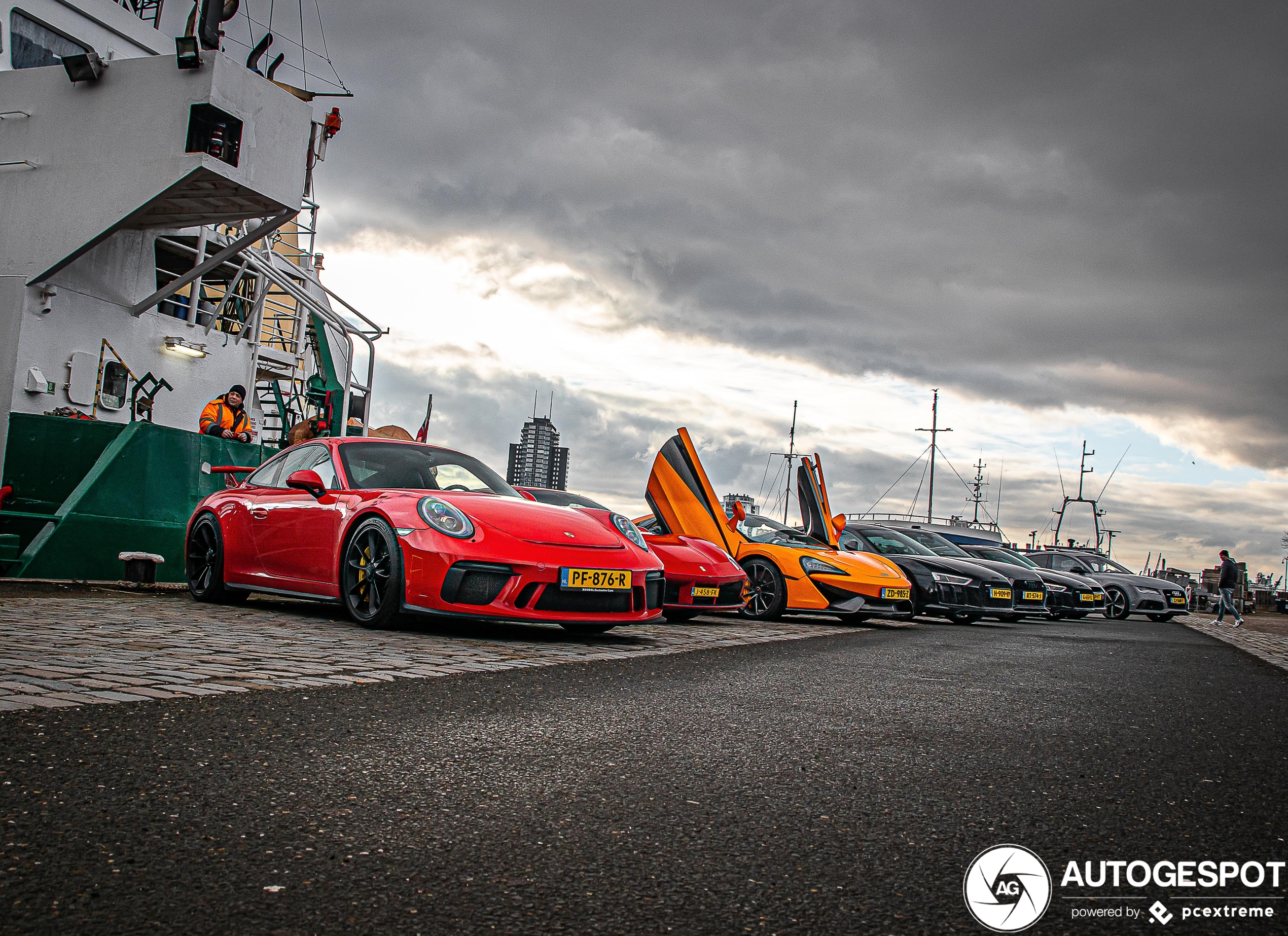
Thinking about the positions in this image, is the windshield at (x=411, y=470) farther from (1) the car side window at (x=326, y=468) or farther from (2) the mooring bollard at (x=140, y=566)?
(2) the mooring bollard at (x=140, y=566)

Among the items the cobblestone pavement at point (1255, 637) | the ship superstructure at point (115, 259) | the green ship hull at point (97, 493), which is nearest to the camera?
the cobblestone pavement at point (1255, 637)

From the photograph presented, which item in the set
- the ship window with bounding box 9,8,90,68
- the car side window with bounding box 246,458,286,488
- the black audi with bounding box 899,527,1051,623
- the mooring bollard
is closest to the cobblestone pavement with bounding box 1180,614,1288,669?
the black audi with bounding box 899,527,1051,623

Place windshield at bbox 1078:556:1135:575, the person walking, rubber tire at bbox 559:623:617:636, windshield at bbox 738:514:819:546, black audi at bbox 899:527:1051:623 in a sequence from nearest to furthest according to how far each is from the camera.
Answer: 1. rubber tire at bbox 559:623:617:636
2. windshield at bbox 738:514:819:546
3. black audi at bbox 899:527:1051:623
4. the person walking
5. windshield at bbox 1078:556:1135:575

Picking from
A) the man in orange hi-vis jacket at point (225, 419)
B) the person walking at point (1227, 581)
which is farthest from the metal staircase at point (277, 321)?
the person walking at point (1227, 581)

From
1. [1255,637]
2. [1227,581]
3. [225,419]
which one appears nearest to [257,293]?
[225,419]

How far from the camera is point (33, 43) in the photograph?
1429 centimetres

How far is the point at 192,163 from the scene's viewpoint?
1221cm

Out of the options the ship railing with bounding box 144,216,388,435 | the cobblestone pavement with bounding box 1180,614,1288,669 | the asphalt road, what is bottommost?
the cobblestone pavement with bounding box 1180,614,1288,669

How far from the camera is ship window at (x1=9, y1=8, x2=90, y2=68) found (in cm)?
1395

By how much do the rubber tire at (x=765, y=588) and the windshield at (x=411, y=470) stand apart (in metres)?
4.17

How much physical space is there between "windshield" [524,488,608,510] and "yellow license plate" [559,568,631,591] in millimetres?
2652

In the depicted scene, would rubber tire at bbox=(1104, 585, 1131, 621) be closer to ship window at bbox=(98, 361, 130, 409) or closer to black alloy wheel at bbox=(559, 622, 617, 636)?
black alloy wheel at bbox=(559, 622, 617, 636)

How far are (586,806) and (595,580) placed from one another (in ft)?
13.4

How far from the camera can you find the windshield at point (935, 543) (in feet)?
49.3
